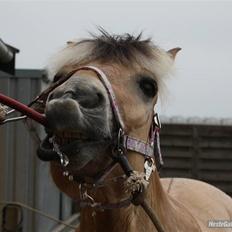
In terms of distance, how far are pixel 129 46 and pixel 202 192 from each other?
1839 mm

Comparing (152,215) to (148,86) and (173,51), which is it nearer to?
(148,86)

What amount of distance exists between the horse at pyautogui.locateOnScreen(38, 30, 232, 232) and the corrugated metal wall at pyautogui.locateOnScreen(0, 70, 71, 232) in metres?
3.02

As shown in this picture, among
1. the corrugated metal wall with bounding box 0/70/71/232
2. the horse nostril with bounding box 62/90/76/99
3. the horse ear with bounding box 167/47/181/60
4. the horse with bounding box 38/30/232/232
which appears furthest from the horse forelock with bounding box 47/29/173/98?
the corrugated metal wall with bounding box 0/70/71/232

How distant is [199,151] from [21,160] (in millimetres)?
4386

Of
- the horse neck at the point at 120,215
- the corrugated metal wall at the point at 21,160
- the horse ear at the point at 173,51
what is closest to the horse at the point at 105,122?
the horse neck at the point at 120,215

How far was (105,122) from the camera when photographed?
6.44 ft

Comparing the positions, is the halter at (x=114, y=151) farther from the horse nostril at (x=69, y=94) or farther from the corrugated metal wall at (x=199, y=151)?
the corrugated metal wall at (x=199, y=151)

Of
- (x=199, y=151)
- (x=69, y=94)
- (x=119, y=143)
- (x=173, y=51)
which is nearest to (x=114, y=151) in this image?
(x=119, y=143)

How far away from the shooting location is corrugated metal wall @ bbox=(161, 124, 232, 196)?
→ 9.27 metres

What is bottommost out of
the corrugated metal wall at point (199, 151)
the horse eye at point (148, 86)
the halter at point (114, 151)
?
the corrugated metal wall at point (199, 151)

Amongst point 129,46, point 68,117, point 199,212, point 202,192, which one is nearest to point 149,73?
point 129,46

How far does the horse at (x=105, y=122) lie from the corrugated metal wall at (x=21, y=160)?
3.02m

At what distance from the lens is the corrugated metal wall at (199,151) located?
9266 millimetres

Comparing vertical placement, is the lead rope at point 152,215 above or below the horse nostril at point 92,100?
below
